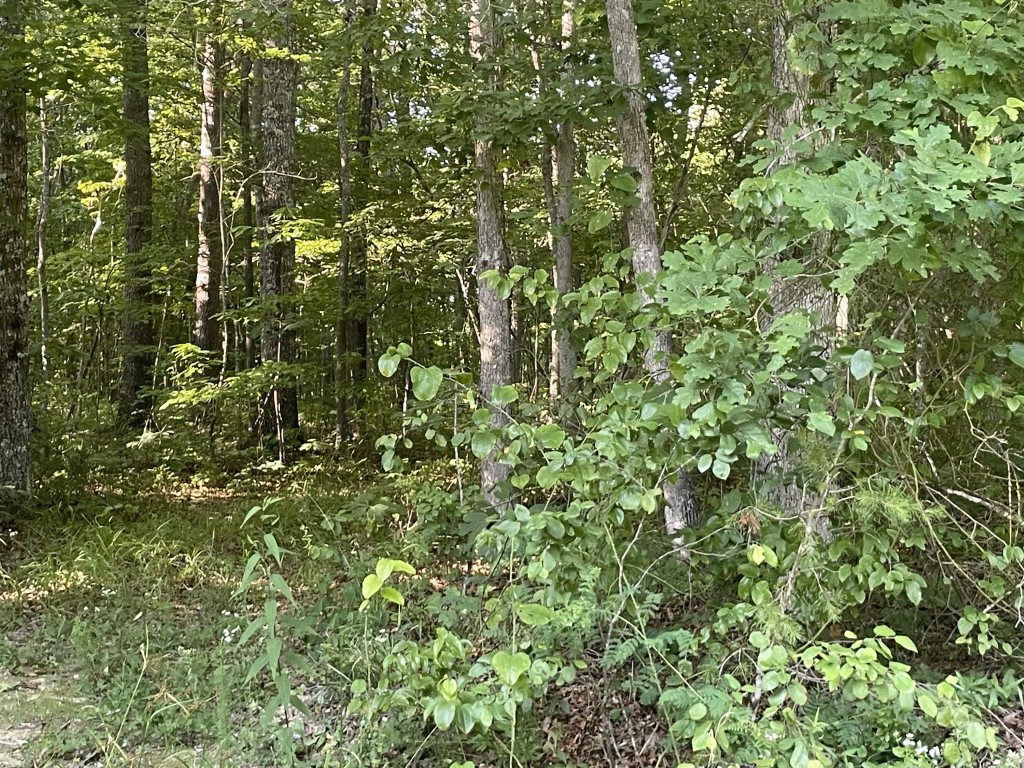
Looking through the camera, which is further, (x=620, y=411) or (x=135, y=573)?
(x=135, y=573)

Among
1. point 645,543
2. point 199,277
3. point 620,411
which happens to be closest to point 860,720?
point 645,543

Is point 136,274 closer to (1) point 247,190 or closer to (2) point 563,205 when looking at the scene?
(1) point 247,190

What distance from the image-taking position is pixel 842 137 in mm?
3059

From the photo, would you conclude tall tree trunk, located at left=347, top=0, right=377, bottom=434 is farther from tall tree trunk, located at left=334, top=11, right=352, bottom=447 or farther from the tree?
the tree

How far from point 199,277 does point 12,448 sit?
4120mm

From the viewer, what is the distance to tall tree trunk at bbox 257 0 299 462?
380 inches

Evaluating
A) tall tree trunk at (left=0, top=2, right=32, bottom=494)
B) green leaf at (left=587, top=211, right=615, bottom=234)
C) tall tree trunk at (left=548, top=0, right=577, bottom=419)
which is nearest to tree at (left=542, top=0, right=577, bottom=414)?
tall tree trunk at (left=548, top=0, right=577, bottom=419)

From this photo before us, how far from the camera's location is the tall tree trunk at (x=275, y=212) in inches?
380

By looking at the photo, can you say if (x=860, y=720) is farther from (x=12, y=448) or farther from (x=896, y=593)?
(x=12, y=448)

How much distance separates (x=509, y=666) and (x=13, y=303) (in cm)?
653

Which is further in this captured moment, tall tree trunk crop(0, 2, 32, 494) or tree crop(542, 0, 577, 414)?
tall tree trunk crop(0, 2, 32, 494)

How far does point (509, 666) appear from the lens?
230cm

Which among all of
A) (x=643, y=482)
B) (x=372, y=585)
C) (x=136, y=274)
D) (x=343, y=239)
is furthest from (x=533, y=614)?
(x=136, y=274)

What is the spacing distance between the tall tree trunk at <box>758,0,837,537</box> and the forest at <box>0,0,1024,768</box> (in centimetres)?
3
